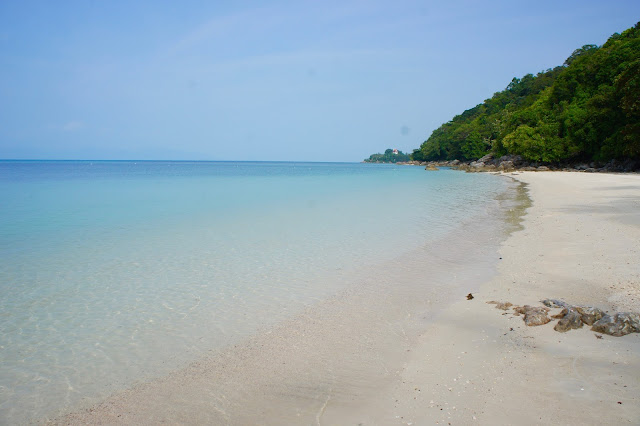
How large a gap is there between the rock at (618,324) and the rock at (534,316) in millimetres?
525

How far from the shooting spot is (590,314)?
4906 millimetres

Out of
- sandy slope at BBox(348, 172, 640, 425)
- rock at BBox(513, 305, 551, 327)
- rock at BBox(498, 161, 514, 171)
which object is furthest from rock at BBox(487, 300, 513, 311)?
rock at BBox(498, 161, 514, 171)

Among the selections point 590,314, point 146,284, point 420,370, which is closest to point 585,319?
point 590,314

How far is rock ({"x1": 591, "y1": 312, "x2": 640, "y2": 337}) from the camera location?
4.49 m

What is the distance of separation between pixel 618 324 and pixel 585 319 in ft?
1.20

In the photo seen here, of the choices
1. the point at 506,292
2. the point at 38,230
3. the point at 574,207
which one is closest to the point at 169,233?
the point at 38,230

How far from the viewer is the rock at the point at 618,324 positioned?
449cm

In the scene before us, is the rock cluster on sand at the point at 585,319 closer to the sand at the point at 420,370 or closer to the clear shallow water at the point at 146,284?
the sand at the point at 420,370

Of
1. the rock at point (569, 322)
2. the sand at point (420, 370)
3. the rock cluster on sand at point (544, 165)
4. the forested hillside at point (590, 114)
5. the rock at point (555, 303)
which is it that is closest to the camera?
the sand at point (420, 370)

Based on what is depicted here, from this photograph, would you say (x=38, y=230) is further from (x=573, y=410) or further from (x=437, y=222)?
(x=573, y=410)

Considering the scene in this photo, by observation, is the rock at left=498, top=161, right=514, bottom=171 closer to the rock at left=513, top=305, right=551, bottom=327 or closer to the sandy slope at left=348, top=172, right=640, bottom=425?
the sandy slope at left=348, top=172, right=640, bottom=425

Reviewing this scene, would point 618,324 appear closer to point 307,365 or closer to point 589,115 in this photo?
point 307,365

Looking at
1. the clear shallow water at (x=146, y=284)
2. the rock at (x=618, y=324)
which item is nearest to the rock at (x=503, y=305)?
the rock at (x=618, y=324)

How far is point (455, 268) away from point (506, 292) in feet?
5.97
